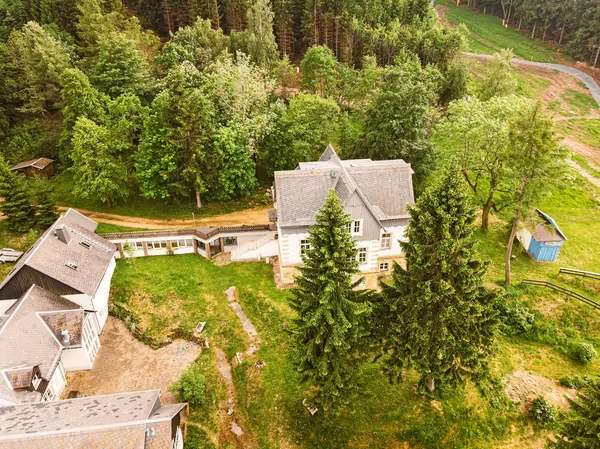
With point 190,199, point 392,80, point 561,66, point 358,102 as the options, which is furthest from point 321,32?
point 561,66

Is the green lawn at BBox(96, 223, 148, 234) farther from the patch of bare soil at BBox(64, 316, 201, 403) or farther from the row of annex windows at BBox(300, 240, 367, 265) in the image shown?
the row of annex windows at BBox(300, 240, 367, 265)

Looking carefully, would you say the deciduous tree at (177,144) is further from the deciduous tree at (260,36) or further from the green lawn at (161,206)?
the deciduous tree at (260,36)

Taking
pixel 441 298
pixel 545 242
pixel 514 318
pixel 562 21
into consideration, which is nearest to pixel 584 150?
pixel 545 242

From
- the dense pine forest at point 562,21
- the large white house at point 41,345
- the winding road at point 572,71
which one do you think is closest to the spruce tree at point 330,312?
the large white house at point 41,345

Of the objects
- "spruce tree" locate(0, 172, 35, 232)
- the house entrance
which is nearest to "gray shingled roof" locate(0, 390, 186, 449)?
the house entrance

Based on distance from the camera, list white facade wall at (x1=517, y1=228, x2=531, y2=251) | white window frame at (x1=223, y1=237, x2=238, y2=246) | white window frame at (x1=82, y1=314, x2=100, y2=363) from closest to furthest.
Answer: white window frame at (x1=82, y1=314, x2=100, y2=363) → white facade wall at (x1=517, y1=228, x2=531, y2=251) → white window frame at (x1=223, y1=237, x2=238, y2=246)
